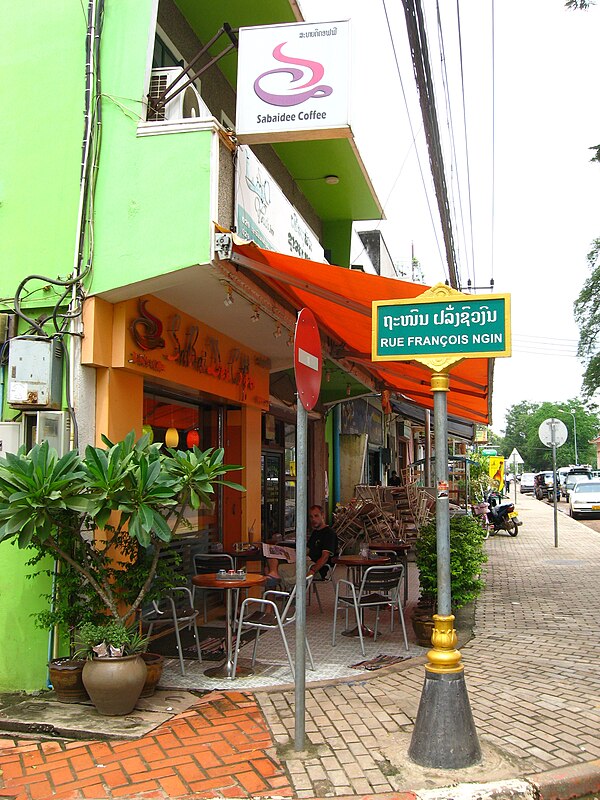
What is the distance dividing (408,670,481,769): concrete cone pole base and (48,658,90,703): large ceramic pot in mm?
2476

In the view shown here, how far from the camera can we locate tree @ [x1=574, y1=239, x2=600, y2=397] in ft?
109

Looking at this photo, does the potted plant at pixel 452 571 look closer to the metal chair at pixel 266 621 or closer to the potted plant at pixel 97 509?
the metal chair at pixel 266 621

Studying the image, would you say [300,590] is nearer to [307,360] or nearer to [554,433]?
[307,360]

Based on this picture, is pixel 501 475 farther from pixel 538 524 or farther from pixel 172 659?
pixel 172 659

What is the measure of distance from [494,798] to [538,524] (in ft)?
76.8

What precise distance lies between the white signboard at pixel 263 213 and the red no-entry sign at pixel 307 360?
174cm

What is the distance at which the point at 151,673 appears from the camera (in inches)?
215

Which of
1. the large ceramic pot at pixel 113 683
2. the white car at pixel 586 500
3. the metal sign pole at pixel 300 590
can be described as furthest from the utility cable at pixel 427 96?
the white car at pixel 586 500

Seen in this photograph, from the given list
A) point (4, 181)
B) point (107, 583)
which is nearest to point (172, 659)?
point (107, 583)

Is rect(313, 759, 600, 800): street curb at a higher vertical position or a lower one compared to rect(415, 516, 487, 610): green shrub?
lower

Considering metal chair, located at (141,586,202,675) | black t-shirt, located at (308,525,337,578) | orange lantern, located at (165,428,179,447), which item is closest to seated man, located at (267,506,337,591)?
black t-shirt, located at (308,525,337,578)

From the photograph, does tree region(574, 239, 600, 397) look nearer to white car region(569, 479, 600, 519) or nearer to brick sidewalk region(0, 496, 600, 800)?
white car region(569, 479, 600, 519)

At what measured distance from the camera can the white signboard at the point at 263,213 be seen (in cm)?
627

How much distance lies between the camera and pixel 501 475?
35.1m
